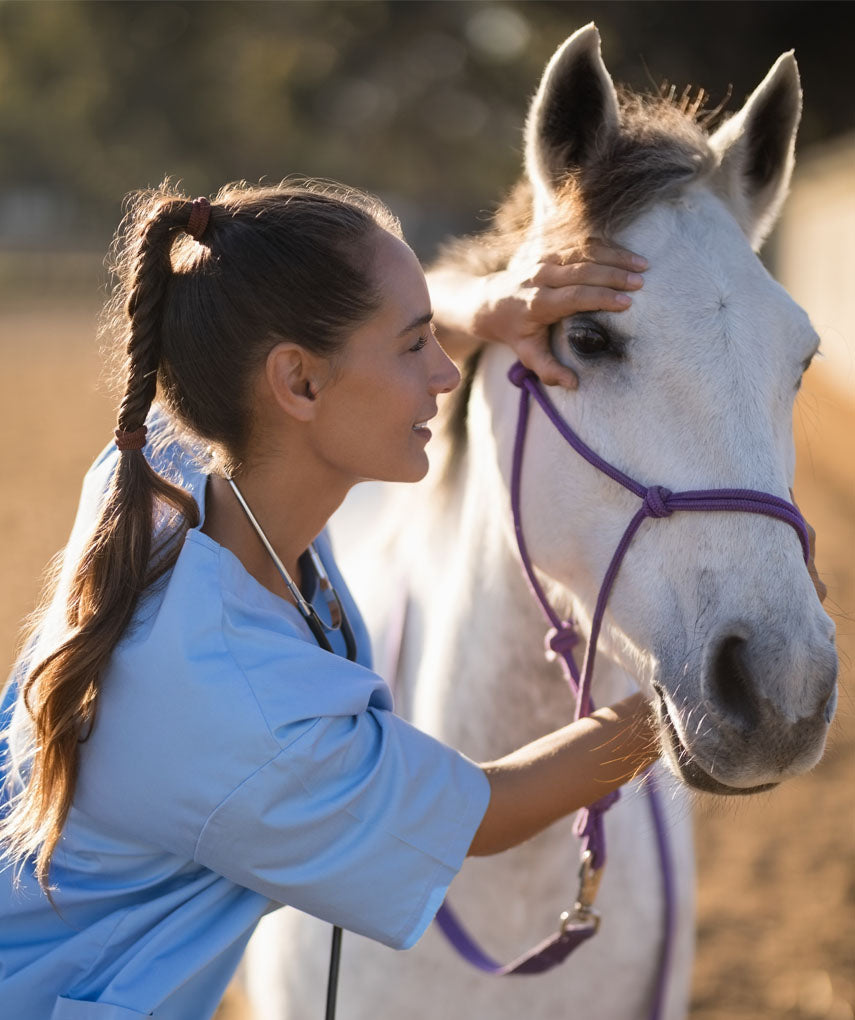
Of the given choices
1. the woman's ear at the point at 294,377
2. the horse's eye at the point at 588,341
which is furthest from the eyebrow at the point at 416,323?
the horse's eye at the point at 588,341

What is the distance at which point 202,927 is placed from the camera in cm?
137

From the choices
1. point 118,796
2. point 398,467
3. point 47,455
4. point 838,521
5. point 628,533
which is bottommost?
point 118,796

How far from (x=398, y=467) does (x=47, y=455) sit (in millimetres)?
10059

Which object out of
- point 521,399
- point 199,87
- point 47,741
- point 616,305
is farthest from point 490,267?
point 199,87

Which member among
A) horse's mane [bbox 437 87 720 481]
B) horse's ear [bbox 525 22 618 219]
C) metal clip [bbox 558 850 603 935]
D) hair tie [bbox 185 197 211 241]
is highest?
horse's ear [bbox 525 22 618 219]

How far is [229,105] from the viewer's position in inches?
1660

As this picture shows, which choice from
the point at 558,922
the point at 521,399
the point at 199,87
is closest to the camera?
the point at 521,399

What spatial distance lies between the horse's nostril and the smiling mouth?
93 mm

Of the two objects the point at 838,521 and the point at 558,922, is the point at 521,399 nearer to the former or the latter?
the point at 558,922

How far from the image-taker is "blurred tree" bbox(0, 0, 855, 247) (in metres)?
36.6

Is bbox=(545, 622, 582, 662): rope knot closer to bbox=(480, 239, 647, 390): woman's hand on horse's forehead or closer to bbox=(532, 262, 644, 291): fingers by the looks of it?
bbox=(480, 239, 647, 390): woman's hand on horse's forehead

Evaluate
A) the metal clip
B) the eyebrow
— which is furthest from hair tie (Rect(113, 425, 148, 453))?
the metal clip

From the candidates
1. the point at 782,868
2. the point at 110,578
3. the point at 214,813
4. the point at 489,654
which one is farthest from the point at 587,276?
the point at 782,868

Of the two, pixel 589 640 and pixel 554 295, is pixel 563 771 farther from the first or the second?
pixel 554 295
